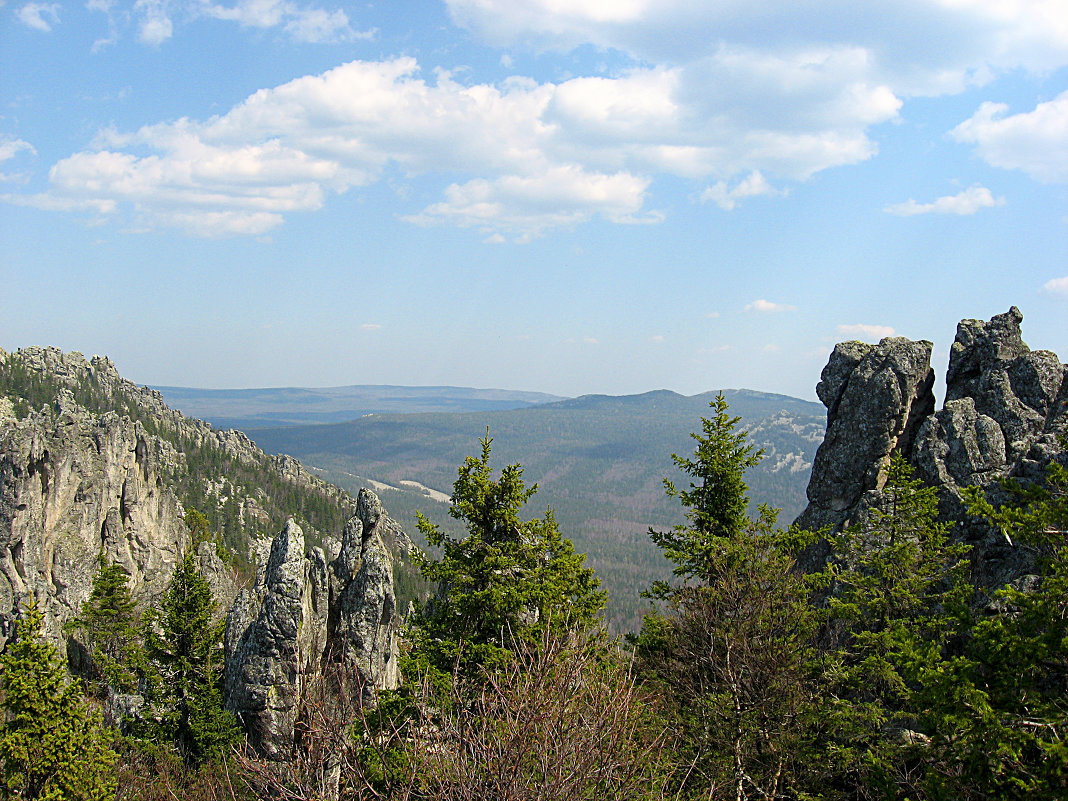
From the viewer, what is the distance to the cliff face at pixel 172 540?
34.0 meters

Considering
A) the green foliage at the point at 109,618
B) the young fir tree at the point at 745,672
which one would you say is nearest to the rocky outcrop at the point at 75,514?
the green foliage at the point at 109,618

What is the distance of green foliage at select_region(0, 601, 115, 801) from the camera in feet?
65.1

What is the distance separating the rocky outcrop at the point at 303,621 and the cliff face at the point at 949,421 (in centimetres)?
2193

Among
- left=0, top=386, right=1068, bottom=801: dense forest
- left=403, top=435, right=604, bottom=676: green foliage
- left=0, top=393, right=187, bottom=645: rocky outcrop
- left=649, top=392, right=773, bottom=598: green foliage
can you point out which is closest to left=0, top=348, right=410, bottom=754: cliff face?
left=0, top=393, right=187, bottom=645: rocky outcrop

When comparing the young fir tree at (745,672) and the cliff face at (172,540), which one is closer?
the young fir tree at (745,672)

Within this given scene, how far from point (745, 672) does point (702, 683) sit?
1291 millimetres

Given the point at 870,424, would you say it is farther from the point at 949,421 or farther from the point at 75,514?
the point at 75,514

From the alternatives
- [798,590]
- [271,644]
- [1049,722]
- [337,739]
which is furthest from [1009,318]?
[271,644]

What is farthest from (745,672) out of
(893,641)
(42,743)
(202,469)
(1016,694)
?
(202,469)

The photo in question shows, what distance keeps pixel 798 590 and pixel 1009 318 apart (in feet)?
75.7

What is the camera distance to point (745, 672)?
19.0 metres

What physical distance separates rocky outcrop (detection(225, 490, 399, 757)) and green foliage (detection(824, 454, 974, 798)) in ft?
69.4

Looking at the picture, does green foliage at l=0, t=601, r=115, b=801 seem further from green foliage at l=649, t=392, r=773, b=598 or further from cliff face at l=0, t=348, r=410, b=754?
green foliage at l=649, t=392, r=773, b=598

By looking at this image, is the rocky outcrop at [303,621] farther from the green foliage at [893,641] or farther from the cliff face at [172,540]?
the green foliage at [893,641]
